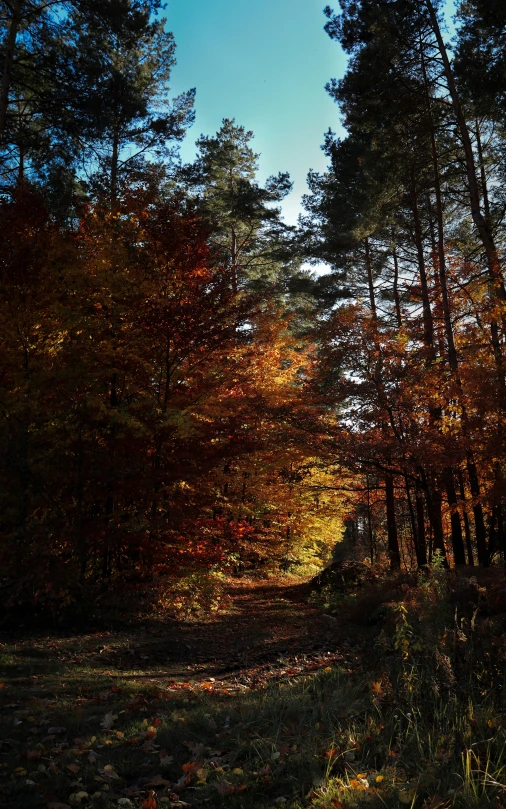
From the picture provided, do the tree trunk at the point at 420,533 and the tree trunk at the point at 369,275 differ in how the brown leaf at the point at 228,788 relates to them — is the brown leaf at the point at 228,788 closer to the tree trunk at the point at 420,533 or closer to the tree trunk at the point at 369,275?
the tree trunk at the point at 420,533

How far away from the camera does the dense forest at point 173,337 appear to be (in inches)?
357

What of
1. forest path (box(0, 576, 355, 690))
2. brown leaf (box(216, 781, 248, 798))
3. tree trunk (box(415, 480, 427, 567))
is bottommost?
forest path (box(0, 576, 355, 690))

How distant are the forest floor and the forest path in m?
0.05

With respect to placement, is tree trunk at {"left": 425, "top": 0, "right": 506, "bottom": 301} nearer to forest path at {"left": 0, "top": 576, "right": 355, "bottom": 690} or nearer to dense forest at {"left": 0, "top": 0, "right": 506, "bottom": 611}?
dense forest at {"left": 0, "top": 0, "right": 506, "bottom": 611}

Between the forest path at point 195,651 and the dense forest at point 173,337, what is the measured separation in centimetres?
100

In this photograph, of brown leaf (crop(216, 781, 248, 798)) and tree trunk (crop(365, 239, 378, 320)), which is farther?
tree trunk (crop(365, 239, 378, 320))

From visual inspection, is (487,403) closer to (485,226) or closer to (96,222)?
(485,226)

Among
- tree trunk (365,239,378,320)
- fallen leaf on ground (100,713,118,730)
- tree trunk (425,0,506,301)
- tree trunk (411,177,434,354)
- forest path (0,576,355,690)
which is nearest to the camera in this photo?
fallen leaf on ground (100,713,118,730)

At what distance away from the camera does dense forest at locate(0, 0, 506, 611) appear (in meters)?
9.07

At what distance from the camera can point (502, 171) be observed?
13680 millimetres

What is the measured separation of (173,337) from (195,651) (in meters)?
5.61

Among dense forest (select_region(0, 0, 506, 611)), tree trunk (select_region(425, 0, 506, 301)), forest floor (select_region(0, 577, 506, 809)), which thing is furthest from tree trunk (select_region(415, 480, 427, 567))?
forest floor (select_region(0, 577, 506, 809))

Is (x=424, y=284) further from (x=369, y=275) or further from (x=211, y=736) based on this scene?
(x=211, y=736)

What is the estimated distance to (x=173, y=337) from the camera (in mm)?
10227
